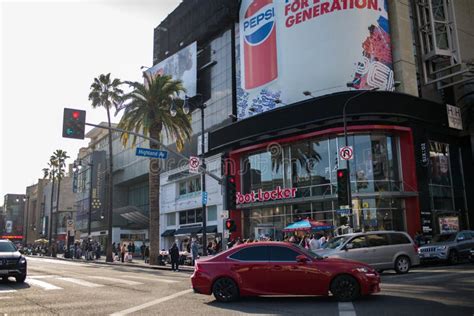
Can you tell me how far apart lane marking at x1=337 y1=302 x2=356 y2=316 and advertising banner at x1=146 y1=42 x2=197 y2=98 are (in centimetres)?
4059

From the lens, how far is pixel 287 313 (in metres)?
9.25

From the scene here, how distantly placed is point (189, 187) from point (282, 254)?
3813 centimetres

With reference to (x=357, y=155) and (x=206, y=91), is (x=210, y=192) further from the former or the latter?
(x=357, y=155)

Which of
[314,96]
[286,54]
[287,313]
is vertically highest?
[286,54]

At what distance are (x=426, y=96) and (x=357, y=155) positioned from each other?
1062 cm

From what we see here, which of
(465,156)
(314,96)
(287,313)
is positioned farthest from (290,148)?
(287,313)

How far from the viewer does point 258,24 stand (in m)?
40.1

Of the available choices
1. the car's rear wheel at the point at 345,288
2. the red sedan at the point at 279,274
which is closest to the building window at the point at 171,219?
the red sedan at the point at 279,274

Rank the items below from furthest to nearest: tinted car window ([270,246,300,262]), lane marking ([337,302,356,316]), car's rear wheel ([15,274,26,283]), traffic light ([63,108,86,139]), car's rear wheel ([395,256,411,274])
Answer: car's rear wheel ([395,256,411,274]) < traffic light ([63,108,86,139]) < car's rear wheel ([15,274,26,283]) < tinted car window ([270,246,300,262]) < lane marking ([337,302,356,316])

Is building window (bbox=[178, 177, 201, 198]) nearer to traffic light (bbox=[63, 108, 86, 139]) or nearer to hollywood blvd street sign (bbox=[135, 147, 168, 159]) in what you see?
hollywood blvd street sign (bbox=[135, 147, 168, 159])

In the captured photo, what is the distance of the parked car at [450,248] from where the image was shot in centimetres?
2280

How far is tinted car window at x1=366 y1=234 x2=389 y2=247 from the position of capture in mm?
18234

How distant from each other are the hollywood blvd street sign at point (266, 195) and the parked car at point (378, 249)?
15.3 metres

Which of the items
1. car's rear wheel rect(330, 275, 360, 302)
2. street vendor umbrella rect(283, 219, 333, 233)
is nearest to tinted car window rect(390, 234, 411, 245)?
car's rear wheel rect(330, 275, 360, 302)
